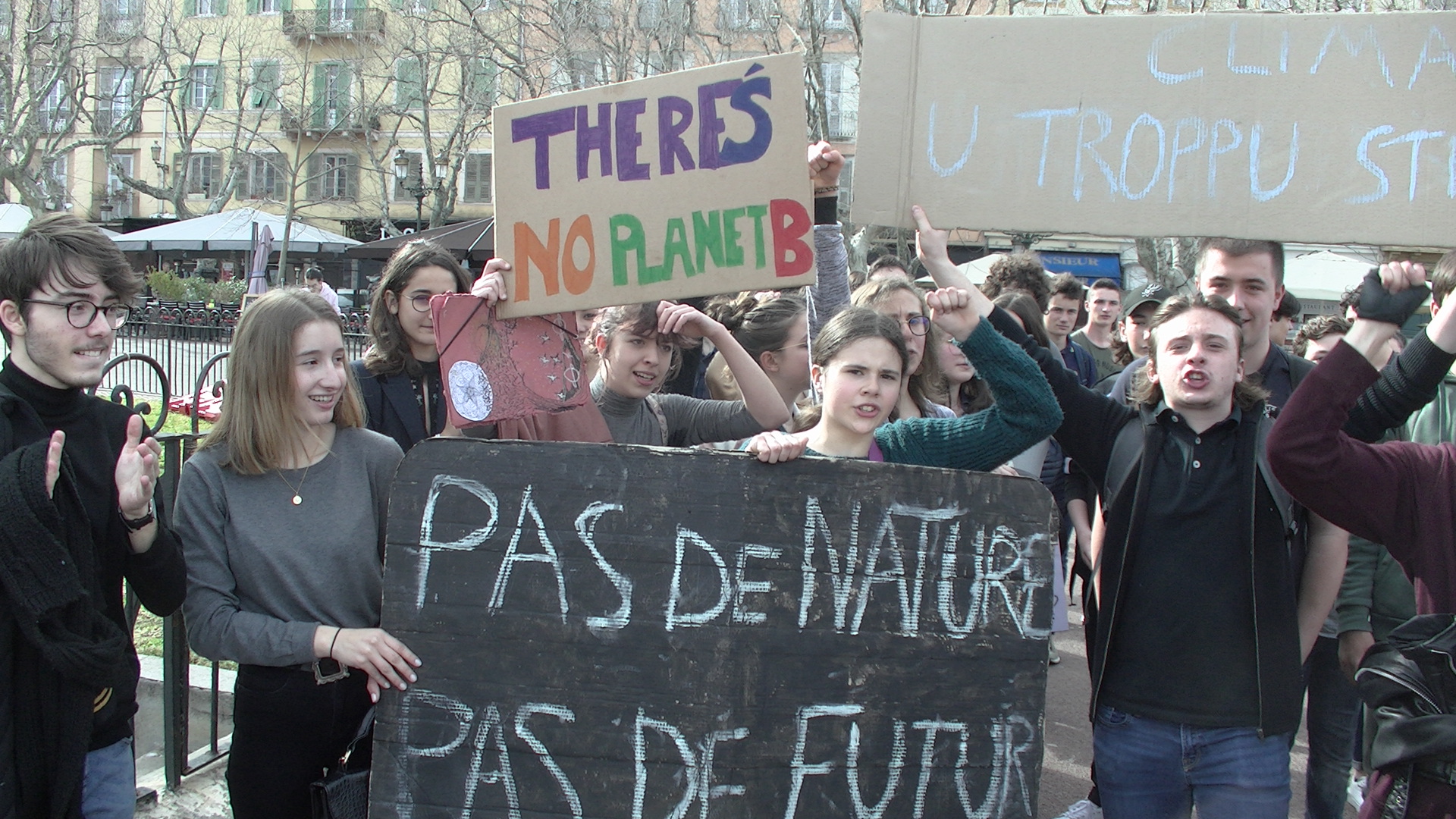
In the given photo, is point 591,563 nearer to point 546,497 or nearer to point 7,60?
point 546,497

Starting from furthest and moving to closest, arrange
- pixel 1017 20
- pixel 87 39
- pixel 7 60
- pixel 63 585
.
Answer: pixel 87 39
pixel 7 60
pixel 1017 20
pixel 63 585

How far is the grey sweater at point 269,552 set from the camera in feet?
7.55

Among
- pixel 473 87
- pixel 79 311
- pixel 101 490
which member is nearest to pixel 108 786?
pixel 101 490

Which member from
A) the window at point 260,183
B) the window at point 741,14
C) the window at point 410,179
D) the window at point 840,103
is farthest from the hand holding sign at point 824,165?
the window at point 260,183

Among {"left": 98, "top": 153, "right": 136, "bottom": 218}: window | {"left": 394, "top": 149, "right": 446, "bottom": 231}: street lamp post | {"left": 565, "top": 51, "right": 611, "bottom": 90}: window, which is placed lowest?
{"left": 394, "top": 149, "right": 446, "bottom": 231}: street lamp post

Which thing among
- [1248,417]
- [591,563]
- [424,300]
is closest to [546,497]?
[591,563]

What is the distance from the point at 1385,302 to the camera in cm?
218

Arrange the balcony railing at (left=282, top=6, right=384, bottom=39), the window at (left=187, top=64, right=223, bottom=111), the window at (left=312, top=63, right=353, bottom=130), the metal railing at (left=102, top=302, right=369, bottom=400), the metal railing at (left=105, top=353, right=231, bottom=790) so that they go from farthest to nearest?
the window at (left=312, top=63, right=353, bottom=130)
the window at (left=187, top=64, right=223, bottom=111)
the balcony railing at (left=282, top=6, right=384, bottom=39)
the metal railing at (left=102, top=302, right=369, bottom=400)
the metal railing at (left=105, top=353, right=231, bottom=790)

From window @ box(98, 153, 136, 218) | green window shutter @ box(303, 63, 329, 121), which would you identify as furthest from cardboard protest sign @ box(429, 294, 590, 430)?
window @ box(98, 153, 136, 218)

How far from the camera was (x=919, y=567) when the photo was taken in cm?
211

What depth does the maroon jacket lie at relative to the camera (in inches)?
84.3

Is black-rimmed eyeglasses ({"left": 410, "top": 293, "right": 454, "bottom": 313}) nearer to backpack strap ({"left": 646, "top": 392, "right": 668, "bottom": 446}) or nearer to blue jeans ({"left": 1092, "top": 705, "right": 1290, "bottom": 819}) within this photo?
backpack strap ({"left": 646, "top": 392, "right": 668, "bottom": 446})

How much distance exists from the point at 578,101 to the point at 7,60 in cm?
2650

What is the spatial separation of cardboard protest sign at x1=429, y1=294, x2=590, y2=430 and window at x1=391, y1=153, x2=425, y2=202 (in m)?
19.2
